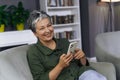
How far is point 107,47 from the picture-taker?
2443mm

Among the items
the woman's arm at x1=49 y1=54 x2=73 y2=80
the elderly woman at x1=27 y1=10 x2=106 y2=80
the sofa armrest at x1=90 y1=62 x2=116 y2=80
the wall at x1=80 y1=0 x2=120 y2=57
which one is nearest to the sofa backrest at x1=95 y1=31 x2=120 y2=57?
the sofa armrest at x1=90 y1=62 x2=116 y2=80

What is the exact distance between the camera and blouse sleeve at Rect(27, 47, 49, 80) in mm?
1628

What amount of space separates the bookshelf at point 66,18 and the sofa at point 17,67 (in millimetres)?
2406

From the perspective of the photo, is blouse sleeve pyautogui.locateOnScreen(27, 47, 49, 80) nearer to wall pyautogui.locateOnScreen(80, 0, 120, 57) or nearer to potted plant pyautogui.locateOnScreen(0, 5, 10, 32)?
potted plant pyautogui.locateOnScreen(0, 5, 10, 32)

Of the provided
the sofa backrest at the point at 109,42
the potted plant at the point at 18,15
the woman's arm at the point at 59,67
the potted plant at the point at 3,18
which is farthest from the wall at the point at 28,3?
the woman's arm at the point at 59,67

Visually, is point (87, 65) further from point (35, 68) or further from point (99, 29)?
point (99, 29)

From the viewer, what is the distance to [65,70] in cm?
175

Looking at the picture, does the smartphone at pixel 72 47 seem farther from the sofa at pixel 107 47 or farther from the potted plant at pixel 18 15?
the potted plant at pixel 18 15

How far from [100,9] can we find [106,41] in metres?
2.28

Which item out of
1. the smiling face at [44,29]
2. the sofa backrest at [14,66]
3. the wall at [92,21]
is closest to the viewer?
the sofa backrest at [14,66]

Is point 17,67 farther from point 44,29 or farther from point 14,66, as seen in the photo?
point 44,29

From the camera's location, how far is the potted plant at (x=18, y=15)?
3734mm

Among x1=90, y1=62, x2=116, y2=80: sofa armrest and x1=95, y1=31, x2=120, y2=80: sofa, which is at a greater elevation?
x1=95, y1=31, x2=120, y2=80: sofa

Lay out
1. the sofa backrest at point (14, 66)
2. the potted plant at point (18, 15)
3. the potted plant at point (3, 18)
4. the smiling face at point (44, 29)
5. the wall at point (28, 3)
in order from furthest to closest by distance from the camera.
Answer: the wall at point (28, 3) < the potted plant at point (18, 15) < the potted plant at point (3, 18) < the smiling face at point (44, 29) < the sofa backrest at point (14, 66)
